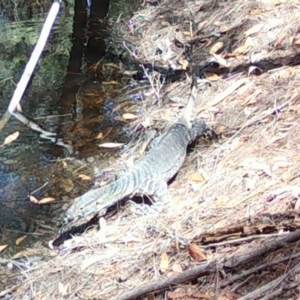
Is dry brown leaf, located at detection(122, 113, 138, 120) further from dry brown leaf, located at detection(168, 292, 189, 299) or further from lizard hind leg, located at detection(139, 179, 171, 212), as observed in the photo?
dry brown leaf, located at detection(168, 292, 189, 299)

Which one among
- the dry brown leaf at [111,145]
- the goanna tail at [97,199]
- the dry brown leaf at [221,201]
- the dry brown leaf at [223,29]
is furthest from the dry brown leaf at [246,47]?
the dry brown leaf at [221,201]

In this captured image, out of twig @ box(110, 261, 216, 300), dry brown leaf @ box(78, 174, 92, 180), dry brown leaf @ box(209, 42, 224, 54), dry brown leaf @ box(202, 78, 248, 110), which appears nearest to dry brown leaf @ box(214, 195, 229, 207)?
twig @ box(110, 261, 216, 300)

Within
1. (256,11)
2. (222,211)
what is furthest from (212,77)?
(222,211)

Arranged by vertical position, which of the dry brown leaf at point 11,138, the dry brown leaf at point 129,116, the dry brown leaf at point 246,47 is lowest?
the dry brown leaf at point 129,116

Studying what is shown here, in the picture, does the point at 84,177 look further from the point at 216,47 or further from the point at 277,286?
the point at 277,286

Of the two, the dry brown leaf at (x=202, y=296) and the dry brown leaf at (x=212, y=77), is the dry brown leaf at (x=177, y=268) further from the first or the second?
the dry brown leaf at (x=212, y=77)

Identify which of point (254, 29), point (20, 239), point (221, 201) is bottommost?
point (20, 239)

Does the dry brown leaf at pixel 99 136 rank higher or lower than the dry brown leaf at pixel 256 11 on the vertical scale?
Answer: lower
